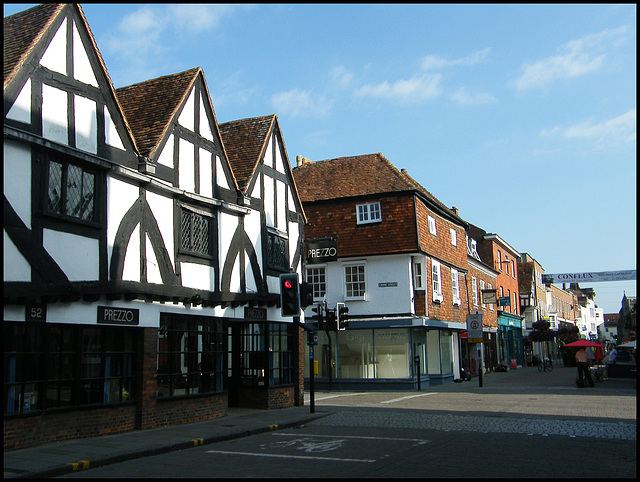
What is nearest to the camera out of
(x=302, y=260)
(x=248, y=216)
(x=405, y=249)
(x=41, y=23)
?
(x=41, y=23)

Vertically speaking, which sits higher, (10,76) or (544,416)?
(10,76)

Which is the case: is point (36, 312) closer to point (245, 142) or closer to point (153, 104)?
point (153, 104)

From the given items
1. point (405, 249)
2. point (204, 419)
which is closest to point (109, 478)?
point (204, 419)

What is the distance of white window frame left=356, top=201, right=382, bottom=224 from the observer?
29.9 meters

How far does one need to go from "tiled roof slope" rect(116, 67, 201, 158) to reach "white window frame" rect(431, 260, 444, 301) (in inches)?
677

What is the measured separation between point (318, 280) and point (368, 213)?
13.3 ft

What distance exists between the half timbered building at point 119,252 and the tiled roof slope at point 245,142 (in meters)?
0.10

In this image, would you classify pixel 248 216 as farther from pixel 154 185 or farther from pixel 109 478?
pixel 109 478

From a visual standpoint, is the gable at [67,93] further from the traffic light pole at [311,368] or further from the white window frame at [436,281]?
the white window frame at [436,281]

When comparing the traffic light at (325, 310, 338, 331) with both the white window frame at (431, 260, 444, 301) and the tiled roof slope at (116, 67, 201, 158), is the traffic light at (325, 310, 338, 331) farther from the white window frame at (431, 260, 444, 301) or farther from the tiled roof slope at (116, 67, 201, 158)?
the white window frame at (431, 260, 444, 301)

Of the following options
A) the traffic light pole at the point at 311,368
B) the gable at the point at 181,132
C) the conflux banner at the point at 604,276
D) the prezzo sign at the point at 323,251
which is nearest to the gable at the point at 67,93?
the gable at the point at 181,132

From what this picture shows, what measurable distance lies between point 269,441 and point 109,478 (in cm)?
441

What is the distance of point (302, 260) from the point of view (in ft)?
72.0

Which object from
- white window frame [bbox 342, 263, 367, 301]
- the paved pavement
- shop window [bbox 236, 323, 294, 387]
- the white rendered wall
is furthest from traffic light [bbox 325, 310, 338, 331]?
white window frame [bbox 342, 263, 367, 301]
